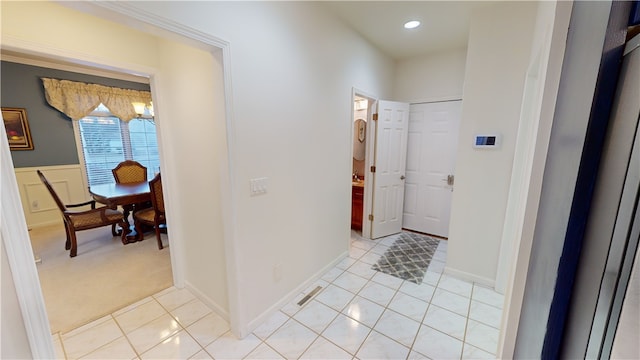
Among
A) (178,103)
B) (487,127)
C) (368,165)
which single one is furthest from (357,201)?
(178,103)

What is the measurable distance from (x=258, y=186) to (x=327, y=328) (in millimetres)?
1234

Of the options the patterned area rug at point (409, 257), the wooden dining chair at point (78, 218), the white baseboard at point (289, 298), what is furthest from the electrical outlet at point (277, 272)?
the wooden dining chair at point (78, 218)

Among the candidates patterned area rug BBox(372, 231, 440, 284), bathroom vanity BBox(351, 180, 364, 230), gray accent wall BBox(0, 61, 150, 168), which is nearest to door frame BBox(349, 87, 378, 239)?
bathroom vanity BBox(351, 180, 364, 230)

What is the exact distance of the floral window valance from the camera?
3844 millimetres

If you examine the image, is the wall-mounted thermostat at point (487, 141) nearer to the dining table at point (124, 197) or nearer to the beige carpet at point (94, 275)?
the beige carpet at point (94, 275)

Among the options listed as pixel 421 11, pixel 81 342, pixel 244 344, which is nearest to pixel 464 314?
pixel 244 344

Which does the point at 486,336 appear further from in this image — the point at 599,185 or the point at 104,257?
the point at 104,257

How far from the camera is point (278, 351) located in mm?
1662

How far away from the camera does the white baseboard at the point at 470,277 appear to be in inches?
95.1

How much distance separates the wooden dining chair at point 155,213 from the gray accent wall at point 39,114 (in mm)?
2105

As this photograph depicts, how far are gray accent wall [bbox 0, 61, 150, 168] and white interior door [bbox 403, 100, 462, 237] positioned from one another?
18.1 feet

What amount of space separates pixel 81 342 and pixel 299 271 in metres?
1.66

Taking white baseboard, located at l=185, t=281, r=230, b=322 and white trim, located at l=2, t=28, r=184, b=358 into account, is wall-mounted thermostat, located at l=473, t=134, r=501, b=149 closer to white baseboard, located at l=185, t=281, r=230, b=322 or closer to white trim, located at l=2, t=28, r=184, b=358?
white baseboard, located at l=185, t=281, r=230, b=322

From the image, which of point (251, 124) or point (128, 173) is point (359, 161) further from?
point (128, 173)
